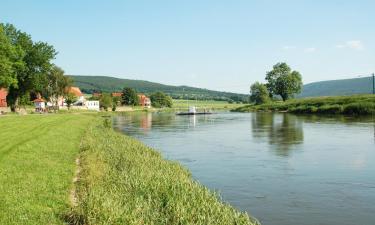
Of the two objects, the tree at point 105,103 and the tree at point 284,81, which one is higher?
the tree at point 284,81

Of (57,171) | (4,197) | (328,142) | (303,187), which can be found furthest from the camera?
(328,142)

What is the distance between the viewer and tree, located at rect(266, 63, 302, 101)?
17200 cm

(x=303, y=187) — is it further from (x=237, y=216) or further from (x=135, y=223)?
(x=135, y=223)

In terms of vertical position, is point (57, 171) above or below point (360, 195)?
above

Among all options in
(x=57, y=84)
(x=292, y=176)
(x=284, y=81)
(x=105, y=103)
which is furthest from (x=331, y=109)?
(x=105, y=103)

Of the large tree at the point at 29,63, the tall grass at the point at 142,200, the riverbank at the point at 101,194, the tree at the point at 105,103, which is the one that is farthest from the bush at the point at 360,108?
the tree at the point at 105,103

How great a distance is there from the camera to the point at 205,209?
14281 millimetres

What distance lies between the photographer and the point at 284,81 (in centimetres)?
17325

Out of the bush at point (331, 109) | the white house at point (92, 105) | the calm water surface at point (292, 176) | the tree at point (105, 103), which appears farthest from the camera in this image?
the white house at point (92, 105)

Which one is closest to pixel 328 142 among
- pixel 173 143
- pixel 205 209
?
pixel 173 143

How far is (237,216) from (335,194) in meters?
9.64

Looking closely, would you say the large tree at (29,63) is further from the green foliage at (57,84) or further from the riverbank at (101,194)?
the riverbank at (101,194)

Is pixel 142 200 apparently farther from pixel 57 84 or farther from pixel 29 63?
pixel 57 84

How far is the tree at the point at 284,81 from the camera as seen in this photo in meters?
172
